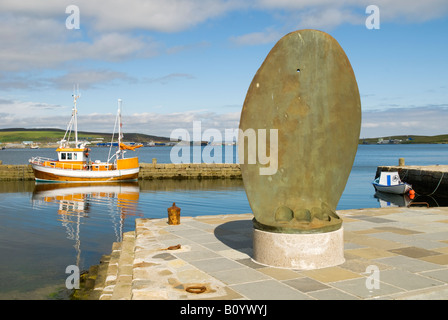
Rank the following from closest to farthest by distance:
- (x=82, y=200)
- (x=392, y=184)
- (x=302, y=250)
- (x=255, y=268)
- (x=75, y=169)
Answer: (x=302, y=250), (x=255, y=268), (x=82, y=200), (x=392, y=184), (x=75, y=169)

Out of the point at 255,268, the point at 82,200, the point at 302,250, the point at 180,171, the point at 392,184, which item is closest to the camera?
the point at 302,250

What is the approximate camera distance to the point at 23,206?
90.6 ft

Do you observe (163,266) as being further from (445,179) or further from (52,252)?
(445,179)

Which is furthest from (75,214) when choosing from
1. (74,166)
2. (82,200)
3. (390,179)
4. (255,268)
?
(390,179)

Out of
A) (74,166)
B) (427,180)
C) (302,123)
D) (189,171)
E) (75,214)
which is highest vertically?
(302,123)

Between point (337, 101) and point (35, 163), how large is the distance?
137 feet

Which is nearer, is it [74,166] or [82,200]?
[82,200]

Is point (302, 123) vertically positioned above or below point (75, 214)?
above

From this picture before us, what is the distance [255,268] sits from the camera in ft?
23.9

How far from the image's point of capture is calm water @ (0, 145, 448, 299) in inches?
490

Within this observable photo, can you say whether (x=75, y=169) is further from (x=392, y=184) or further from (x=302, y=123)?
(x=302, y=123)

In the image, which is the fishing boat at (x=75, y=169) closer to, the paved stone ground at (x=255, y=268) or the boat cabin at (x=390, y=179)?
the boat cabin at (x=390, y=179)

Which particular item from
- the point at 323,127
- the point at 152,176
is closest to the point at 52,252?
the point at 323,127

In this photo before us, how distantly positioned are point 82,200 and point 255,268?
2574 centimetres
